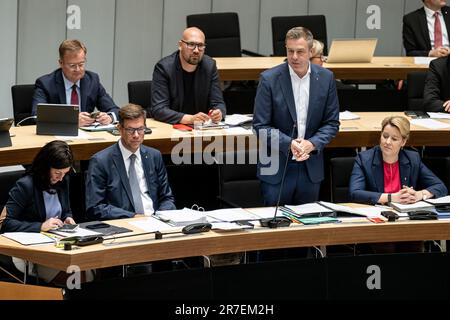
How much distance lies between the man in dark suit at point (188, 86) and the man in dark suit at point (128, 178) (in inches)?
40.1

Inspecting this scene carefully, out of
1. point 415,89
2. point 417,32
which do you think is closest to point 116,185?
point 415,89

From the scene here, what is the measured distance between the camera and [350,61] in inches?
356

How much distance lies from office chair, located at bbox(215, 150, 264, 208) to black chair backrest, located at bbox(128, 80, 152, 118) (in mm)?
1191

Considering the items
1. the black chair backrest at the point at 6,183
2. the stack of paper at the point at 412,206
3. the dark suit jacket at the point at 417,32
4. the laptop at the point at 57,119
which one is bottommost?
the stack of paper at the point at 412,206

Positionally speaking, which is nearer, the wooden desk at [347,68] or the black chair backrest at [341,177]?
the black chair backrest at [341,177]

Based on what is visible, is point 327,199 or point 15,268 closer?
point 15,268

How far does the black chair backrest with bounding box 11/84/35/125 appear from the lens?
24.0 feet

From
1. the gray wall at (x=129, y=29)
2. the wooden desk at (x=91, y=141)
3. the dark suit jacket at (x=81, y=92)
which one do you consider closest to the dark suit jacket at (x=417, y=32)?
the gray wall at (x=129, y=29)

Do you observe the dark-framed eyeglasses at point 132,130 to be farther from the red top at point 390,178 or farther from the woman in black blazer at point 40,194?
the red top at point 390,178

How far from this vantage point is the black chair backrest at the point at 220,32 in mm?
9375

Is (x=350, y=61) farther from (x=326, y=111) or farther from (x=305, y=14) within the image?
(x=326, y=111)

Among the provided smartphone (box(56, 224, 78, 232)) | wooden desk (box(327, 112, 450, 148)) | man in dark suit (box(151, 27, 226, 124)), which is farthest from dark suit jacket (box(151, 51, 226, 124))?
smartphone (box(56, 224, 78, 232))

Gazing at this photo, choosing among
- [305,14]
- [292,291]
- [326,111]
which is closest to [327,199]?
[326,111]
